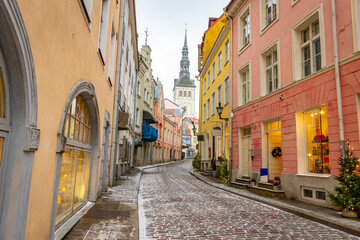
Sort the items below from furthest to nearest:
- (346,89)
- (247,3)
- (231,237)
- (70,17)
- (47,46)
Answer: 1. (247,3)
2. (346,89)
3. (231,237)
4. (70,17)
5. (47,46)

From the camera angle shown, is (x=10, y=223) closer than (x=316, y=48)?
Yes

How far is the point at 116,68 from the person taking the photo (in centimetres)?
1003

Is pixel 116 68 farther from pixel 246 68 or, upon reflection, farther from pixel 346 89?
pixel 346 89

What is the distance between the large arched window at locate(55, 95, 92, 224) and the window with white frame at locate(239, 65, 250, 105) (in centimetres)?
865

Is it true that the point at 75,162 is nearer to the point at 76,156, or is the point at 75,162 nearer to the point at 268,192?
the point at 76,156

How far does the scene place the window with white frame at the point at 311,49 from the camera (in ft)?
27.8

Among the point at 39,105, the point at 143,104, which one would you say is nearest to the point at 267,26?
the point at 39,105

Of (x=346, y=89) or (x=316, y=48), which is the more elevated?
(x=316, y=48)

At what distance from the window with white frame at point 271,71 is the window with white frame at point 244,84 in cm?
168

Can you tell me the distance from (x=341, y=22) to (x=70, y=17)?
689cm

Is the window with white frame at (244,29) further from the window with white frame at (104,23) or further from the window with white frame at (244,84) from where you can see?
the window with white frame at (104,23)

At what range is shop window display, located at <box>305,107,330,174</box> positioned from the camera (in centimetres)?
804

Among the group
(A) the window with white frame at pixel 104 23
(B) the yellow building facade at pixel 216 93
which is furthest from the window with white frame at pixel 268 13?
(A) the window with white frame at pixel 104 23

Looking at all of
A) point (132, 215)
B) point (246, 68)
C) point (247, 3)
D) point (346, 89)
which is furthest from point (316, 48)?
point (132, 215)
